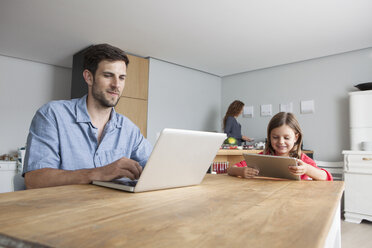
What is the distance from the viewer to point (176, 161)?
0.86 metres

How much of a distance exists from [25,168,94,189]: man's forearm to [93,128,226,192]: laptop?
0.17 feet

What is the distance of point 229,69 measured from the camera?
5371mm

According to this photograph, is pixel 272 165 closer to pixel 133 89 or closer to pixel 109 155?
pixel 109 155

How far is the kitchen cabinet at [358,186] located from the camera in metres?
3.18

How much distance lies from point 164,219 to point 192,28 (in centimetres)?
329

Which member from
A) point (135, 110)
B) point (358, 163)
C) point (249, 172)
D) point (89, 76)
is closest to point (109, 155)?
point (89, 76)

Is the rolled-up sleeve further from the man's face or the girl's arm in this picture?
the girl's arm

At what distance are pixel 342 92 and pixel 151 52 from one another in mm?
3116

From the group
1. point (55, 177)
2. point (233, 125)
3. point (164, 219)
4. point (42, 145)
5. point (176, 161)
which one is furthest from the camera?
point (233, 125)

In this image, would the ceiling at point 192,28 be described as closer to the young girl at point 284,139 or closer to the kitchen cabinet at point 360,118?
the kitchen cabinet at point 360,118

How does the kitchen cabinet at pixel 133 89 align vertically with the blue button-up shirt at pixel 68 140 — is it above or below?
above

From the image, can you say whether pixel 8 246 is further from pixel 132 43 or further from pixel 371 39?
pixel 371 39

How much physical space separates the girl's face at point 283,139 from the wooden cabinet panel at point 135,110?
293 cm

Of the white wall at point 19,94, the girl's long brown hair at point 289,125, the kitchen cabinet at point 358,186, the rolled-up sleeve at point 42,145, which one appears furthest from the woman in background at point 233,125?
the rolled-up sleeve at point 42,145
